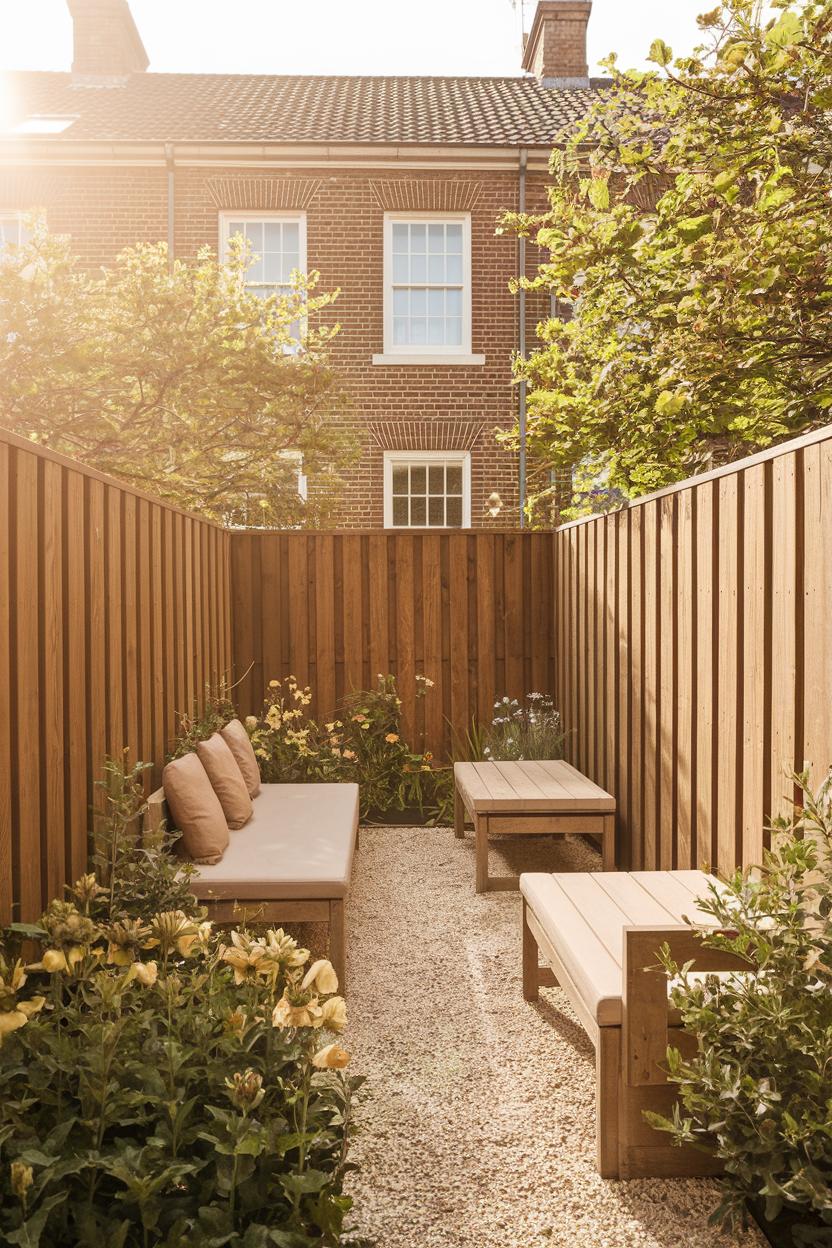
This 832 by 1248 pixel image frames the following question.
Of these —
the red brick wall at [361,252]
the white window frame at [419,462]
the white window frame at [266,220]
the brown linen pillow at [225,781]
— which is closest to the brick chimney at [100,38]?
the red brick wall at [361,252]

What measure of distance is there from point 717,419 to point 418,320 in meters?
8.35

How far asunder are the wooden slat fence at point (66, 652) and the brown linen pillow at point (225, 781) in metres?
0.20

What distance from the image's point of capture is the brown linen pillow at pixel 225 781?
443cm

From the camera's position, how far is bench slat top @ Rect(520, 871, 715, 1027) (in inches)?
99.0

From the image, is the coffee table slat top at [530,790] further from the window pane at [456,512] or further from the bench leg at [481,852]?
the window pane at [456,512]

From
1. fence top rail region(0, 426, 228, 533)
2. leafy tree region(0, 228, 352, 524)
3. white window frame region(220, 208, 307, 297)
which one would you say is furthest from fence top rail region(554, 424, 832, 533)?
white window frame region(220, 208, 307, 297)

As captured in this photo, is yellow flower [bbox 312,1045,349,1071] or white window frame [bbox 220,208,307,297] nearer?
yellow flower [bbox 312,1045,349,1071]

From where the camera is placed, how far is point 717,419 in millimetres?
4445

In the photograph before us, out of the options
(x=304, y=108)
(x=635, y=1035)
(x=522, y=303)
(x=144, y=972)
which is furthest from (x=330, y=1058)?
(x=304, y=108)

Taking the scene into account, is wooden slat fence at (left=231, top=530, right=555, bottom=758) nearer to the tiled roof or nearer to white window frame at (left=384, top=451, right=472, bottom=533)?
white window frame at (left=384, top=451, right=472, bottom=533)

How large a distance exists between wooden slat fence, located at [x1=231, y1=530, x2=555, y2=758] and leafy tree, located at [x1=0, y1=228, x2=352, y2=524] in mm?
1445

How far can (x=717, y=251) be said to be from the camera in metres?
3.92

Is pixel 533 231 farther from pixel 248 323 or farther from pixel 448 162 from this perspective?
pixel 248 323

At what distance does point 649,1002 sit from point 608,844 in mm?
2494
